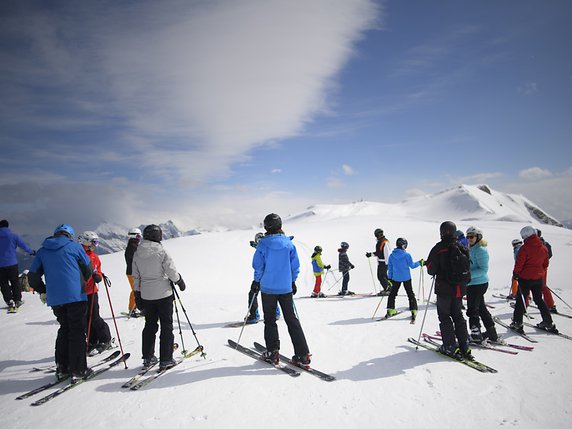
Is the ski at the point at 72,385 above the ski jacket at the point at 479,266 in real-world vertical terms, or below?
below

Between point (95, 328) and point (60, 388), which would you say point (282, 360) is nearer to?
point (60, 388)

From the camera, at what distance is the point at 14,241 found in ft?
32.0

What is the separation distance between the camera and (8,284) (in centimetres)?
1006

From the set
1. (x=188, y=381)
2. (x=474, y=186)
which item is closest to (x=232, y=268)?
(x=188, y=381)

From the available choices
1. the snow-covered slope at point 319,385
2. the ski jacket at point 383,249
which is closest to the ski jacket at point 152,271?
the snow-covered slope at point 319,385

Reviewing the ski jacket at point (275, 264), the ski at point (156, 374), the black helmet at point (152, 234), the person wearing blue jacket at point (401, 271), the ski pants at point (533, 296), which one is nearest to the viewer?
the ski at point (156, 374)

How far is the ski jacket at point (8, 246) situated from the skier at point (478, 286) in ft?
41.9

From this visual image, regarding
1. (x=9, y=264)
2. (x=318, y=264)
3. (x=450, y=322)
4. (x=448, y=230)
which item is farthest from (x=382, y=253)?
(x=9, y=264)

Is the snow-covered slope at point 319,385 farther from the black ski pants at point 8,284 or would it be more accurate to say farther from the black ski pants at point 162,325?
the black ski pants at point 8,284

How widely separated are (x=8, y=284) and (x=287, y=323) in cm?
1066

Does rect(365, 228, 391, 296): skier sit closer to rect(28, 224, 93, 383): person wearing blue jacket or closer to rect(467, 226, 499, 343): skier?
rect(467, 226, 499, 343): skier

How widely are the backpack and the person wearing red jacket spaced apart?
2.69 m

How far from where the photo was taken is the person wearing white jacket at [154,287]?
517 centimetres

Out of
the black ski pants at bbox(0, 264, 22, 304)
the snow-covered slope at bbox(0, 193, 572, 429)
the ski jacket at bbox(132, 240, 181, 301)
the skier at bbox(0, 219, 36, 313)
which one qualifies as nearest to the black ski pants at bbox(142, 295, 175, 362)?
the ski jacket at bbox(132, 240, 181, 301)
